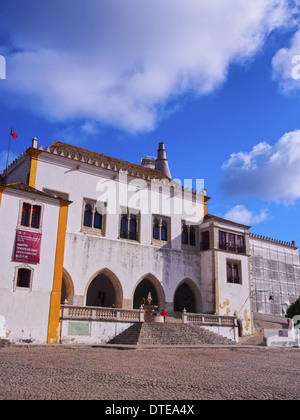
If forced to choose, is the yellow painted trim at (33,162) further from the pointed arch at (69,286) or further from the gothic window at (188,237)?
the gothic window at (188,237)

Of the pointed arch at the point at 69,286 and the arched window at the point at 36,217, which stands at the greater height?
the arched window at the point at 36,217

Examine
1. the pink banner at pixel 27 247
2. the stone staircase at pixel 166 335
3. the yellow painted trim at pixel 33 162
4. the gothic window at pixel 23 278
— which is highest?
the yellow painted trim at pixel 33 162

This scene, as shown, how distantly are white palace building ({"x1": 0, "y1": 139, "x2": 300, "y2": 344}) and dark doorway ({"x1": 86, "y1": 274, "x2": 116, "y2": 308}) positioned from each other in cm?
7

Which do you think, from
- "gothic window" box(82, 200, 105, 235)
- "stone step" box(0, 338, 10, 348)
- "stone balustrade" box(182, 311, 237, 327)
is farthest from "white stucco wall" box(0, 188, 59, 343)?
"stone balustrade" box(182, 311, 237, 327)

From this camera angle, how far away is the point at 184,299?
99.0ft

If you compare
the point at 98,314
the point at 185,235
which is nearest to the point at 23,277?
the point at 98,314

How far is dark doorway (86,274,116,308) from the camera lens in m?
27.9

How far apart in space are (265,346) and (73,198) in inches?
566

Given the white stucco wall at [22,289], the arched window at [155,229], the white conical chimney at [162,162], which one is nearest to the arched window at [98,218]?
the arched window at [155,229]

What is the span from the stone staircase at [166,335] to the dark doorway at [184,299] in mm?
6176

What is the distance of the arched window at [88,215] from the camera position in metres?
25.0

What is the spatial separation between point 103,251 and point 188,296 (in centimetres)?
895

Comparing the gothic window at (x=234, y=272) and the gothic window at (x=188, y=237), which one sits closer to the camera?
the gothic window at (x=234, y=272)

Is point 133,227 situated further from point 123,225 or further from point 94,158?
point 94,158
